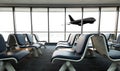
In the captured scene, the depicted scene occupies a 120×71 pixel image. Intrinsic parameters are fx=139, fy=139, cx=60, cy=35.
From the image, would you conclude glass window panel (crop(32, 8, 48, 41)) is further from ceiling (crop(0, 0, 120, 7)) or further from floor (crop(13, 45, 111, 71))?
floor (crop(13, 45, 111, 71))

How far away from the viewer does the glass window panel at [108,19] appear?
830 centimetres

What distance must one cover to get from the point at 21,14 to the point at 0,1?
1.39 m

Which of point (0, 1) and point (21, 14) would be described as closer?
point (0, 1)

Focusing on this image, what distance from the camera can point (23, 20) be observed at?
8.34 m

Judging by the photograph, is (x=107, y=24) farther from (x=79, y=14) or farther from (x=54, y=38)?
(x=54, y=38)

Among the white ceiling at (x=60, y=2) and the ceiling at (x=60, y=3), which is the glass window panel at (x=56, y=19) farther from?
the white ceiling at (x=60, y=2)

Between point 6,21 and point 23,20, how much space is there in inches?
39.3

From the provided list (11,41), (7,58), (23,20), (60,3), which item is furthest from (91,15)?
(7,58)

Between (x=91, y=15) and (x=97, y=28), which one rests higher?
(x=91, y=15)

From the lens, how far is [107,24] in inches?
334

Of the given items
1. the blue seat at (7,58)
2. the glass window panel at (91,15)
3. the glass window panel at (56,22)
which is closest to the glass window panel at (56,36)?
the glass window panel at (56,22)

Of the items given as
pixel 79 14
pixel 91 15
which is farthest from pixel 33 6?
pixel 91 15

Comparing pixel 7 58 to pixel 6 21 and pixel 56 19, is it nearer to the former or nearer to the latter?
pixel 56 19

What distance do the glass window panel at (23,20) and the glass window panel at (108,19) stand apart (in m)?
4.41
